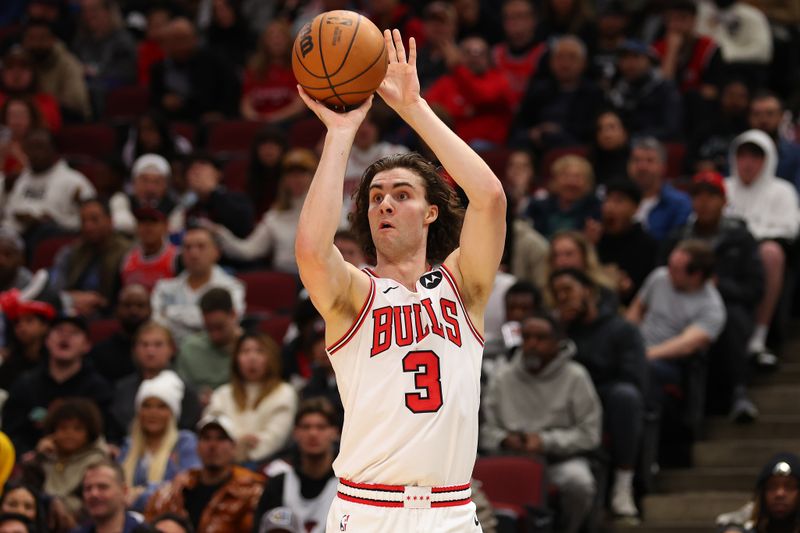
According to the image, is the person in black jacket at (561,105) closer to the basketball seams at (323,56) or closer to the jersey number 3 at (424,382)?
the basketball seams at (323,56)

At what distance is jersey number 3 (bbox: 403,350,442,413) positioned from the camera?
15.5 feet

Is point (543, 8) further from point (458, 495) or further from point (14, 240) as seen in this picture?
point (458, 495)

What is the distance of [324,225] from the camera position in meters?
4.64

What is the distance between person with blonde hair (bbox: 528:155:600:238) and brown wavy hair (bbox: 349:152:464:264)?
5395 millimetres

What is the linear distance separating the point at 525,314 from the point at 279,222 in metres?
2.60

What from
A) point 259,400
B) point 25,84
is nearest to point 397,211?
point 259,400

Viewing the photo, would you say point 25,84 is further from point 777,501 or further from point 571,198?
point 777,501

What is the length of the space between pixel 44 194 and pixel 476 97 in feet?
11.9

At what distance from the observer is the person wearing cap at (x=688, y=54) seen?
12.4 m

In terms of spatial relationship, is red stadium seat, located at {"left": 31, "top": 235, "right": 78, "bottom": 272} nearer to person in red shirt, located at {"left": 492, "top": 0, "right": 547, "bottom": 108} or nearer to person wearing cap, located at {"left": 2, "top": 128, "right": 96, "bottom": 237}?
person wearing cap, located at {"left": 2, "top": 128, "right": 96, "bottom": 237}

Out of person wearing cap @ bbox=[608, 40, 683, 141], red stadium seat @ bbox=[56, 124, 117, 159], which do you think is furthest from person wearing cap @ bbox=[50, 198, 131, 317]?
person wearing cap @ bbox=[608, 40, 683, 141]

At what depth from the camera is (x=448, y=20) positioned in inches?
497

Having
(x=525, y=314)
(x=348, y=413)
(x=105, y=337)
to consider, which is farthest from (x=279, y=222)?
(x=348, y=413)

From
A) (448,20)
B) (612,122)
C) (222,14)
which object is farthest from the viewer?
(222,14)
